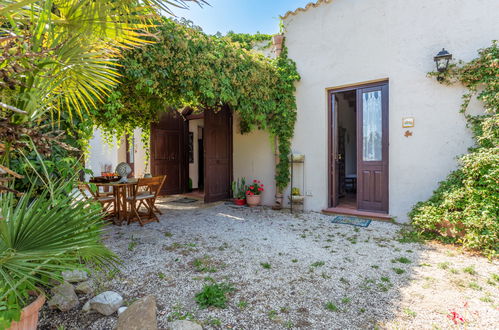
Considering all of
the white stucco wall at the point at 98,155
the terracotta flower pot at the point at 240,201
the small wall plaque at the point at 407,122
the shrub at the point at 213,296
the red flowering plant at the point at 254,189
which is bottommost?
the shrub at the point at 213,296

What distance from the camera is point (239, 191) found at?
19.9 ft

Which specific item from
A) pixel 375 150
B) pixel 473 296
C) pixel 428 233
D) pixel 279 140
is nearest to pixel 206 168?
pixel 279 140

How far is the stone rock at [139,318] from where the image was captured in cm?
159

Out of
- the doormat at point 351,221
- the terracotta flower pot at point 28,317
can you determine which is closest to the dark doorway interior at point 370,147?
the doormat at point 351,221

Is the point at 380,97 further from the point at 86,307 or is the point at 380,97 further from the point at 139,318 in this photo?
the point at 86,307

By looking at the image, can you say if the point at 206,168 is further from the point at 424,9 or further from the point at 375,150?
the point at 424,9

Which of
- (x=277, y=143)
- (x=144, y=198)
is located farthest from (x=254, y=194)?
(x=144, y=198)

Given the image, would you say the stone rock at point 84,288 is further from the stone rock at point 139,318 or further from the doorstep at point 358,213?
the doorstep at point 358,213

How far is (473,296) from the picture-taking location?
2084 millimetres

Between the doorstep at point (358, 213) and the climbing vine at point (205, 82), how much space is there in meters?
Result: 1.06

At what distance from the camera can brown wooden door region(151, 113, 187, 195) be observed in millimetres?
6934

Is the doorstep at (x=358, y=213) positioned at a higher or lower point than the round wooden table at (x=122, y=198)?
lower

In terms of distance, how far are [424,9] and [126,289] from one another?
5.60 meters

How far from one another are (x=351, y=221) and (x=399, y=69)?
268 cm
